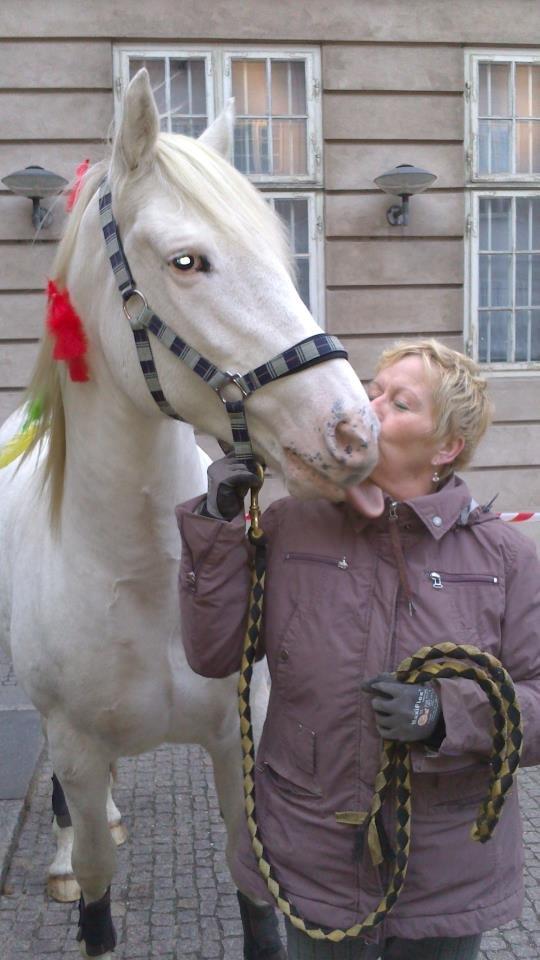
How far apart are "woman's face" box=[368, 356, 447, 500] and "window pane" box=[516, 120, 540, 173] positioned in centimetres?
719

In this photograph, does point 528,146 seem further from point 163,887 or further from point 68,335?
point 68,335

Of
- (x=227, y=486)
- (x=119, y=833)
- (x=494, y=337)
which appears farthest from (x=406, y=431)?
(x=494, y=337)

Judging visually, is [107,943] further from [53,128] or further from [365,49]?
[365,49]

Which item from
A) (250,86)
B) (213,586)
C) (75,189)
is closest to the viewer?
(213,586)

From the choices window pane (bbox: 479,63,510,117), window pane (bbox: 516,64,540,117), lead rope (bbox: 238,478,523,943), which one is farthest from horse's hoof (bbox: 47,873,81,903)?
window pane (bbox: 516,64,540,117)

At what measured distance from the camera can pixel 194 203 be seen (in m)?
1.55

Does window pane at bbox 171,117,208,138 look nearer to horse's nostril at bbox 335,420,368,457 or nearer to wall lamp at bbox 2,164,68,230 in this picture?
wall lamp at bbox 2,164,68,230

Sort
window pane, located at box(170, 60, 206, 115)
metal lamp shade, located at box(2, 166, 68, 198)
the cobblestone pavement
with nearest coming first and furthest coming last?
the cobblestone pavement < metal lamp shade, located at box(2, 166, 68, 198) < window pane, located at box(170, 60, 206, 115)

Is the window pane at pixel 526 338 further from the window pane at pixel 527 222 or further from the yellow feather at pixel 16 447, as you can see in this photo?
the yellow feather at pixel 16 447

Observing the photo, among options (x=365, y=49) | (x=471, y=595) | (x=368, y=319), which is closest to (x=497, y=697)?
(x=471, y=595)

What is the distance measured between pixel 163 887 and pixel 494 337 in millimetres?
6239

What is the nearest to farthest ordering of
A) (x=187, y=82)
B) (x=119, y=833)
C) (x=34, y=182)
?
1. (x=119, y=833)
2. (x=34, y=182)
3. (x=187, y=82)

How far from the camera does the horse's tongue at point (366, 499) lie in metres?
1.50

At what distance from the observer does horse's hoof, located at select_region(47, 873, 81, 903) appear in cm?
308
